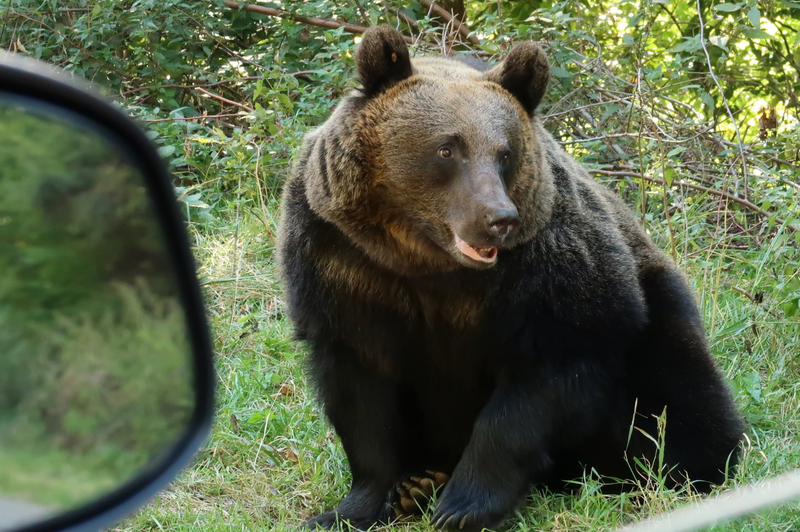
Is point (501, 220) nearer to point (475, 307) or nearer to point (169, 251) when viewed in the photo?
point (475, 307)

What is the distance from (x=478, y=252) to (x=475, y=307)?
37 centimetres

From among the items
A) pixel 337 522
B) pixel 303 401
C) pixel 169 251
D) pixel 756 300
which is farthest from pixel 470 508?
pixel 756 300

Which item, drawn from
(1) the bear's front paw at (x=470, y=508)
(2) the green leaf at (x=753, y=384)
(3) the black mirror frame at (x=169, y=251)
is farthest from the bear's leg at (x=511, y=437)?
(3) the black mirror frame at (x=169, y=251)

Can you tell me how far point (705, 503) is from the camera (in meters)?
3.78

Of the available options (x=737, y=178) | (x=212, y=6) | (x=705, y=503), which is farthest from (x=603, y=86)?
(x=705, y=503)

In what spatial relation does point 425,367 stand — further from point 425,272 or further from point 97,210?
point 97,210

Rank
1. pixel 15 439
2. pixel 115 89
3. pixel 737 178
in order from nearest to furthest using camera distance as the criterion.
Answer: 1. pixel 15 439
2. pixel 737 178
3. pixel 115 89

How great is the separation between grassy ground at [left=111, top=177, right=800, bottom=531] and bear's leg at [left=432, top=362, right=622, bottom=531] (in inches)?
6.8

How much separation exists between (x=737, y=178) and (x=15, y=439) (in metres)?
6.81

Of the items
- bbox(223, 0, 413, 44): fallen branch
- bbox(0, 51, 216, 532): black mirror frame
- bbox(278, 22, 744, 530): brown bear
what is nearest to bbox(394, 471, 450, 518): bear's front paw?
bbox(278, 22, 744, 530): brown bear

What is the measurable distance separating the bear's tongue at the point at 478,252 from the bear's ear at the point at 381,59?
2.78ft

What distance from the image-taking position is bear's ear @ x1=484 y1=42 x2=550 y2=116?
4.20m

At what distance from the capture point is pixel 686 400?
14.8 feet

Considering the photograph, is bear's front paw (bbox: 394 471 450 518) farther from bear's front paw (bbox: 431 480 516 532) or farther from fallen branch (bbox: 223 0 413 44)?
fallen branch (bbox: 223 0 413 44)
